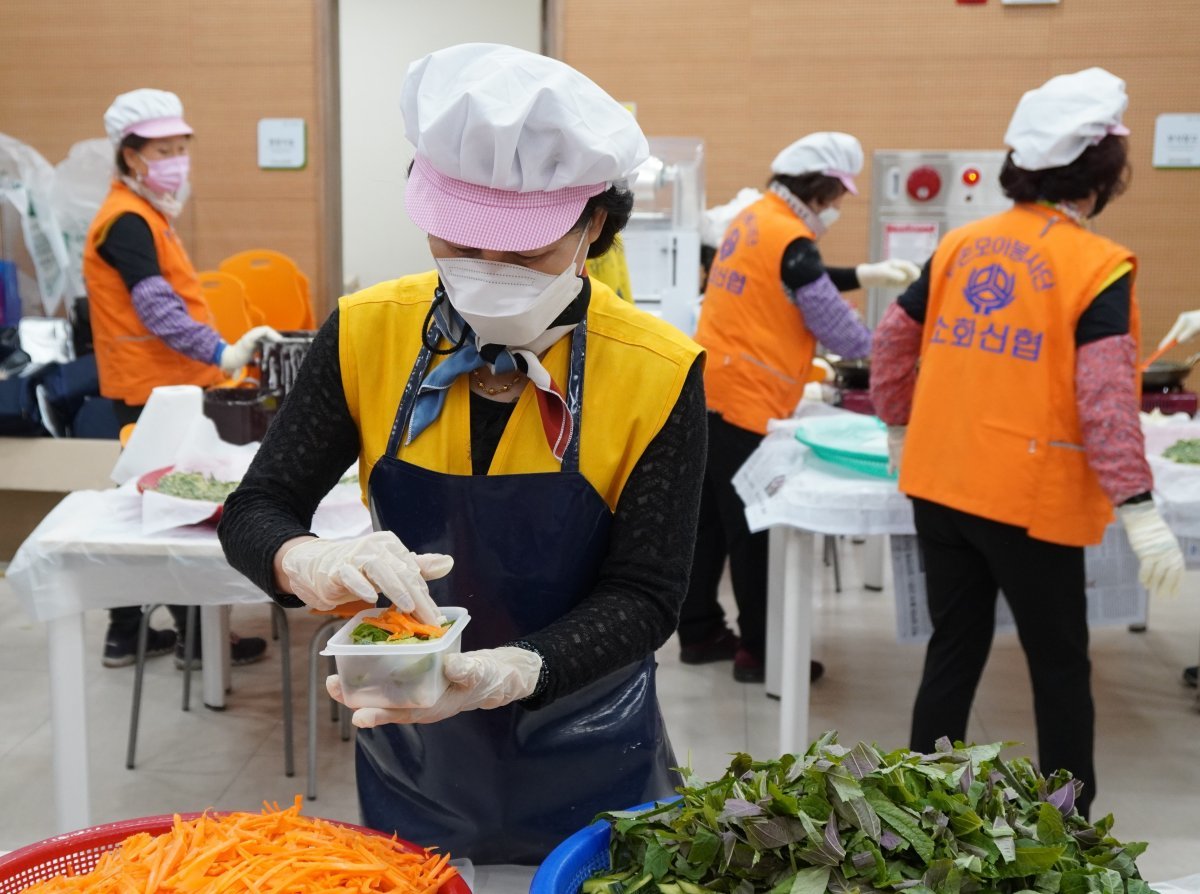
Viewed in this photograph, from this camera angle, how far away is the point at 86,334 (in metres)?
5.34

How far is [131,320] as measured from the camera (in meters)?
3.77

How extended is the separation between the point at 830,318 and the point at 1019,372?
1235 mm

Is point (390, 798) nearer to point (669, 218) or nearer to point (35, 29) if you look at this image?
point (669, 218)

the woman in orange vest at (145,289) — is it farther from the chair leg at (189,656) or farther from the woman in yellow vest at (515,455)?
the woman in yellow vest at (515,455)

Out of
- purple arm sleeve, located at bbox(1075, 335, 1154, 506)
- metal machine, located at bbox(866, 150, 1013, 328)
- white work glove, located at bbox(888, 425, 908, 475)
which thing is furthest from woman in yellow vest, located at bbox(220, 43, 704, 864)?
metal machine, located at bbox(866, 150, 1013, 328)

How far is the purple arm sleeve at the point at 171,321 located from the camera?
3.65 metres

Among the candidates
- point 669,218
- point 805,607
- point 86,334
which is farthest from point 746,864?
point 86,334

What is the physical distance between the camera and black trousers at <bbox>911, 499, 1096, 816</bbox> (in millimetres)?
2344

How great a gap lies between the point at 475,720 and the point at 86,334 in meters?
4.55

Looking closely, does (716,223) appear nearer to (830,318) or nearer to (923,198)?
(923,198)

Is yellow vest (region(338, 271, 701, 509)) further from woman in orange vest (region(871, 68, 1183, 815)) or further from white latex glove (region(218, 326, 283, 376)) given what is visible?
white latex glove (region(218, 326, 283, 376))

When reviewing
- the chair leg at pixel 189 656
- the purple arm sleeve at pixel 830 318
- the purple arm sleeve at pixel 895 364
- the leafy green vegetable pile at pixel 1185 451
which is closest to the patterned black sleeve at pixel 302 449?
the purple arm sleeve at pixel 895 364

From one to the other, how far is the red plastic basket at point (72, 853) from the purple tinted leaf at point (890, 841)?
351 millimetres

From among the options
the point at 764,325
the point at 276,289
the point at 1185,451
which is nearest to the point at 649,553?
the point at 1185,451
